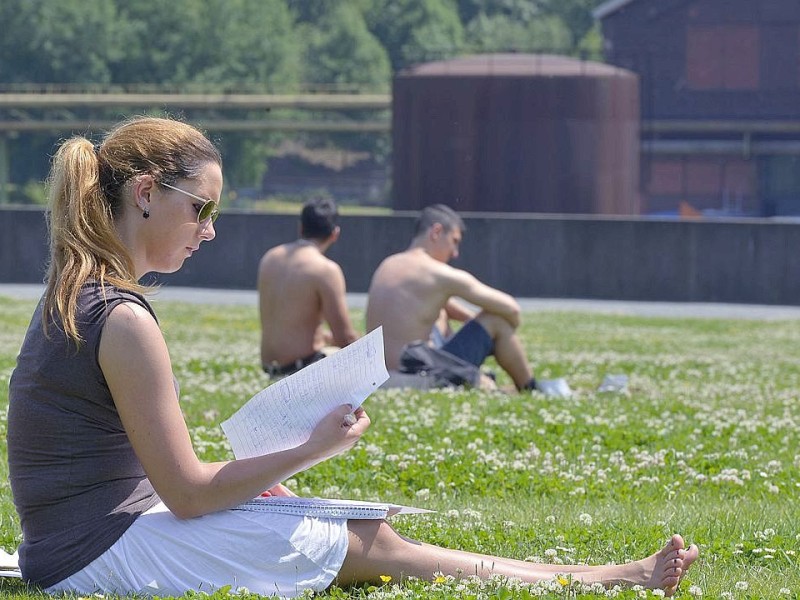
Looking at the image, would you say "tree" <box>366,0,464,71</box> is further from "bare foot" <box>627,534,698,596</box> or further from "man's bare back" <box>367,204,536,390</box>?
"bare foot" <box>627,534,698,596</box>

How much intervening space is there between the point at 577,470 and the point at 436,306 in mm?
3999

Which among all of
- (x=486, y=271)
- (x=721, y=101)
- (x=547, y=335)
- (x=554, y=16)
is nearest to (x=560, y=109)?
(x=486, y=271)

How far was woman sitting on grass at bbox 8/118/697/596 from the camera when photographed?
159 inches

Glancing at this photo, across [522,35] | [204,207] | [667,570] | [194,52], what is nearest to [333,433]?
[204,207]

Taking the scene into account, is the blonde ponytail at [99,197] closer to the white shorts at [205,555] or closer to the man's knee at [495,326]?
the white shorts at [205,555]

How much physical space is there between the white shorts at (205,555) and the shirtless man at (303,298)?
7.08 meters

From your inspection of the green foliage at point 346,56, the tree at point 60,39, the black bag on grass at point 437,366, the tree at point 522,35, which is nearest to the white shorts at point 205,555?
the black bag on grass at point 437,366

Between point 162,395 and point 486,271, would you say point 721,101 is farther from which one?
point 162,395

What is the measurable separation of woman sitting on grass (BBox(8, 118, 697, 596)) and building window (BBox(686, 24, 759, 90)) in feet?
190

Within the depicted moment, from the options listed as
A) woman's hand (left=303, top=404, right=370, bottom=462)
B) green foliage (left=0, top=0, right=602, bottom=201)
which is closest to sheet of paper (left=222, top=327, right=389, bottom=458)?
woman's hand (left=303, top=404, right=370, bottom=462)

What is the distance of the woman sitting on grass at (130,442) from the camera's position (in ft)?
13.3

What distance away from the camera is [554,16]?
11912 centimetres

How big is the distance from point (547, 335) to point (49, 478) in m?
15.3

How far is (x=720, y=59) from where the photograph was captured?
59.9 metres
